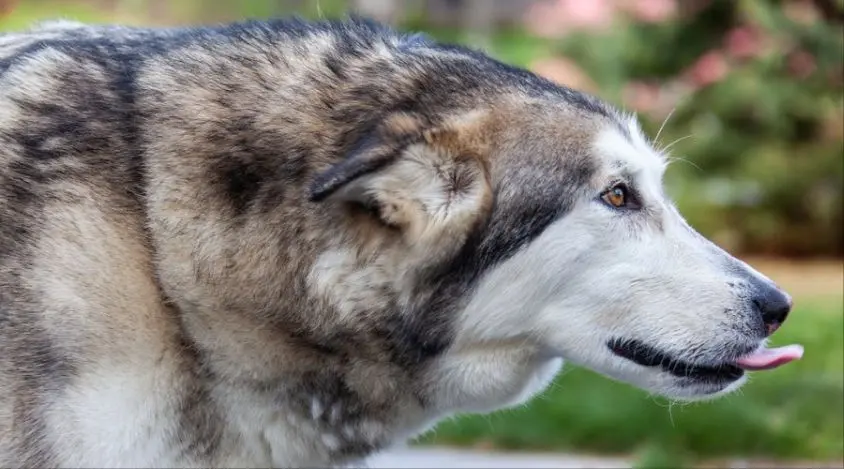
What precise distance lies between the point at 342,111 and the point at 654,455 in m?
2.69

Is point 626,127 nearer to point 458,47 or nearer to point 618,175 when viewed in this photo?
point 618,175

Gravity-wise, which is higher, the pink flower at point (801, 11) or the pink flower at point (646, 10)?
the pink flower at point (801, 11)

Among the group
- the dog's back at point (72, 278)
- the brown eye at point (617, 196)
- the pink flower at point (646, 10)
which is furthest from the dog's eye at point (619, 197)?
the pink flower at point (646, 10)

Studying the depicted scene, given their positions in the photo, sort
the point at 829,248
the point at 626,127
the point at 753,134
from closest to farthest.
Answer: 1. the point at 626,127
2. the point at 753,134
3. the point at 829,248

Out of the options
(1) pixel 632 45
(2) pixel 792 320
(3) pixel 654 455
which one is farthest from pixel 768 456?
(1) pixel 632 45

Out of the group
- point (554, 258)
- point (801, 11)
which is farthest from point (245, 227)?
point (801, 11)

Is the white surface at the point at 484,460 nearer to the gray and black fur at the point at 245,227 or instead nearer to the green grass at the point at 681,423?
the green grass at the point at 681,423

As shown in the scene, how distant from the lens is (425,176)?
3059mm

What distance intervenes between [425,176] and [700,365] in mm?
977

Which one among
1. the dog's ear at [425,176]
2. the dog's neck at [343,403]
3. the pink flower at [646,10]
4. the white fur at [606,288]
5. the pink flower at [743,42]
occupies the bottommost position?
the dog's neck at [343,403]

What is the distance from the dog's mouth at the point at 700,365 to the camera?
3242mm

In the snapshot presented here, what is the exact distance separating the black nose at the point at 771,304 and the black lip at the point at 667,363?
17 centimetres

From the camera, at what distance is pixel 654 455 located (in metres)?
5.20

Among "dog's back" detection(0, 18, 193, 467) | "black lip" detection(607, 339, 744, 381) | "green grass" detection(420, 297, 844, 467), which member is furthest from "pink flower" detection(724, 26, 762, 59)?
"dog's back" detection(0, 18, 193, 467)
